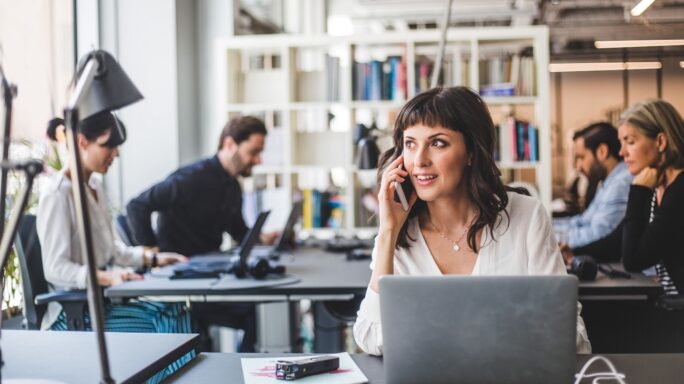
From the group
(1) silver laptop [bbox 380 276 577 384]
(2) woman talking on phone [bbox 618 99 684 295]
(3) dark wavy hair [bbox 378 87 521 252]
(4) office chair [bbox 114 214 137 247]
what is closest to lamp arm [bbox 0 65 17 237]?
(1) silver laptop [bbox 380 276 577 384]

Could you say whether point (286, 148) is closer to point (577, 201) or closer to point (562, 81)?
point (577, 201)

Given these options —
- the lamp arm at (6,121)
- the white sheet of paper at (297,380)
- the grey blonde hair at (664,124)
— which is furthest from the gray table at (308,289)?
the lamp arm at (6,121)

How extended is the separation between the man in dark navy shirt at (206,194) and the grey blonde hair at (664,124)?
2.16 meters

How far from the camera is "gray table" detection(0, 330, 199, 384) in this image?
4.95 feet

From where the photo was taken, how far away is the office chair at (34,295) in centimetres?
279

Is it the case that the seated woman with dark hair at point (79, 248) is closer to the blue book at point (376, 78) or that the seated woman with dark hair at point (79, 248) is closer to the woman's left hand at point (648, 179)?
the woman's left hand at point (648, 179)

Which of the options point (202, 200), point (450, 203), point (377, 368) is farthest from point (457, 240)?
point (202, 200)

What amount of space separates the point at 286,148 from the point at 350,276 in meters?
2.43

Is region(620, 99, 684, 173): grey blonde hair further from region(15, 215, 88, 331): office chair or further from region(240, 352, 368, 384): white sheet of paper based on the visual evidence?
region(15, 215, 88, 331): office chair

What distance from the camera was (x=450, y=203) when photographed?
2.18m

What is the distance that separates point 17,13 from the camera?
3.69 meters

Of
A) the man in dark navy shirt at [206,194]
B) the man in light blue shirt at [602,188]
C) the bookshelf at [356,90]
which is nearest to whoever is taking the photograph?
the man in light blue shirt at [602,188]

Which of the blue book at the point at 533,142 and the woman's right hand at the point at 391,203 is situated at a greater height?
the blue book at the point at 533,142

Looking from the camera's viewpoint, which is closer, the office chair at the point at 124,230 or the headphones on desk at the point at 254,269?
the headphones on desk at the point at 254,269
